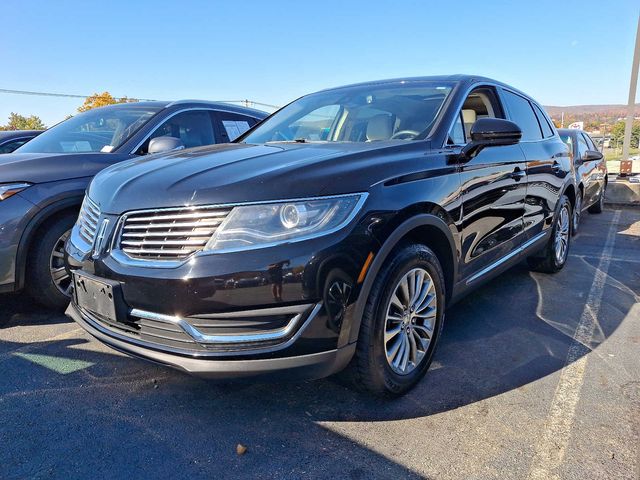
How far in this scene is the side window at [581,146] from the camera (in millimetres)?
8022

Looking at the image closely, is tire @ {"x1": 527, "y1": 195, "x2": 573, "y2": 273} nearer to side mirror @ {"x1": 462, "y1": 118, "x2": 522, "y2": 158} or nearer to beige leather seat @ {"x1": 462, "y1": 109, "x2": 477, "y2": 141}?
beige leather seat @ {"x1": 462, "y1": 109, "x2": 477, "y2": 141}

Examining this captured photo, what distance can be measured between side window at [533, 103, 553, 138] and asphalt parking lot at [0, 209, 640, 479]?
2.15 metres

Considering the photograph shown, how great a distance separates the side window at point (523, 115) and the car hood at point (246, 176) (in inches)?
73.9

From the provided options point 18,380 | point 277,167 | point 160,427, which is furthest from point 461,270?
point 18,380

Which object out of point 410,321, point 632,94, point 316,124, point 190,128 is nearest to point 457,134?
point 316,124

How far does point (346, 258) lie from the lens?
2076mm

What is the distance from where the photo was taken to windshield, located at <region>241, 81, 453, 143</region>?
3143 mm

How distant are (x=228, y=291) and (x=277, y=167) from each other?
0.65m

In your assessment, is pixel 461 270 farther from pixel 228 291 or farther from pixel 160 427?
pixel 160 427

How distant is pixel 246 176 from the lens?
2.16m

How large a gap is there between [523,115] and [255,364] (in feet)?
12.0

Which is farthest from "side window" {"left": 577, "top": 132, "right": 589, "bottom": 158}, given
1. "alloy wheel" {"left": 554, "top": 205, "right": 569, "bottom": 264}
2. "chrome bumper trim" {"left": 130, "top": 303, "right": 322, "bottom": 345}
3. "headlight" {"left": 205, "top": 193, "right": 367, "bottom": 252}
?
"chrome bumper trim" {"left": 130, "top": 303, "right": 322, "bottom": 345}

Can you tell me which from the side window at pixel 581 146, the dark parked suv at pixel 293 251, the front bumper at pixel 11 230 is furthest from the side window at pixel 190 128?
the side window at pixel 581 146

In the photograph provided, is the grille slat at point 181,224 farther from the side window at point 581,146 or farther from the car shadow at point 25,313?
the side window at point 581,146
